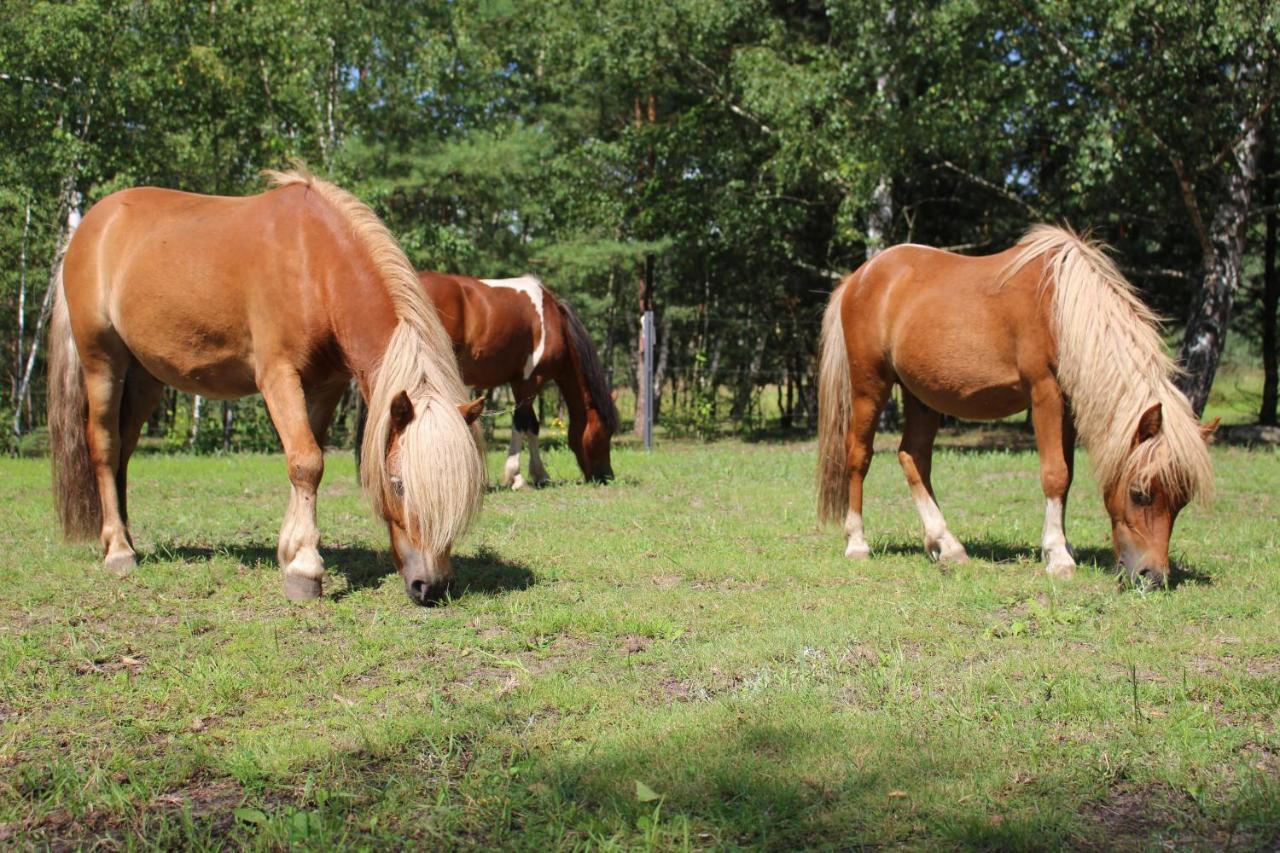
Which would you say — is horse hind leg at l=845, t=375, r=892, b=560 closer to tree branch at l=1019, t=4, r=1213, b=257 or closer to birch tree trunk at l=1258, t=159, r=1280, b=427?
tree branch at l=1019, t=4, r=1213, b=257

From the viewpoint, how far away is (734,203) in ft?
61.3

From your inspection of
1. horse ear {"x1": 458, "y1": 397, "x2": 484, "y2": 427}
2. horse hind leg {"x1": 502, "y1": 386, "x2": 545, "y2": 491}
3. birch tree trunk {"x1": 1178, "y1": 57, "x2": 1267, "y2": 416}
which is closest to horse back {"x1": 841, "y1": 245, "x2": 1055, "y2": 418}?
horse ear {"x1": 458, "y1": 397, "x2": 484, "y2": 427}

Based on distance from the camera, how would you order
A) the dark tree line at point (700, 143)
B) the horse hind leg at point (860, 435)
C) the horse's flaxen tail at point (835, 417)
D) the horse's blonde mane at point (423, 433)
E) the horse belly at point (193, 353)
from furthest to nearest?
the dark tree line at point (700, 143) < the horse's flaxen tail at point (835, 417) < the horse hind leg at point (860, 435) < the horse belly at point (193, 353) < the horse's blonde mane at point (423, 433)

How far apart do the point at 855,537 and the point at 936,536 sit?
0.49 metres

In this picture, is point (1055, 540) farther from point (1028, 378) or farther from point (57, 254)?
point (57, 254)

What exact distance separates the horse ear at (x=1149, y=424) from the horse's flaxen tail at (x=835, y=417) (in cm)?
195

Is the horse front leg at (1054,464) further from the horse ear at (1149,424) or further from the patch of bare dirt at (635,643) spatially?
the patch of bare dirt at (635,643)

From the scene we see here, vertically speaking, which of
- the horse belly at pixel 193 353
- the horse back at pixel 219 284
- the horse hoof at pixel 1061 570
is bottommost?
the horse hoof at pixel 1061 570

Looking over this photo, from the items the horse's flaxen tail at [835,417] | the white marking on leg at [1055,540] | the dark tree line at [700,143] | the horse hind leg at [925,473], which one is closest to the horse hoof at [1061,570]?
the white marking on leg at [1055,540]

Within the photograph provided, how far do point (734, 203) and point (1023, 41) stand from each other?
610cm

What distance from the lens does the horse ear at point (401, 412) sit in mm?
4832

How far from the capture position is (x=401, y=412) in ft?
16.0

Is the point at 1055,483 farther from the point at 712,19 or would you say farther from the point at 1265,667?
the point at 712,19

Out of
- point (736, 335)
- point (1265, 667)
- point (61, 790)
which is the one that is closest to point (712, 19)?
point (736, 335)
